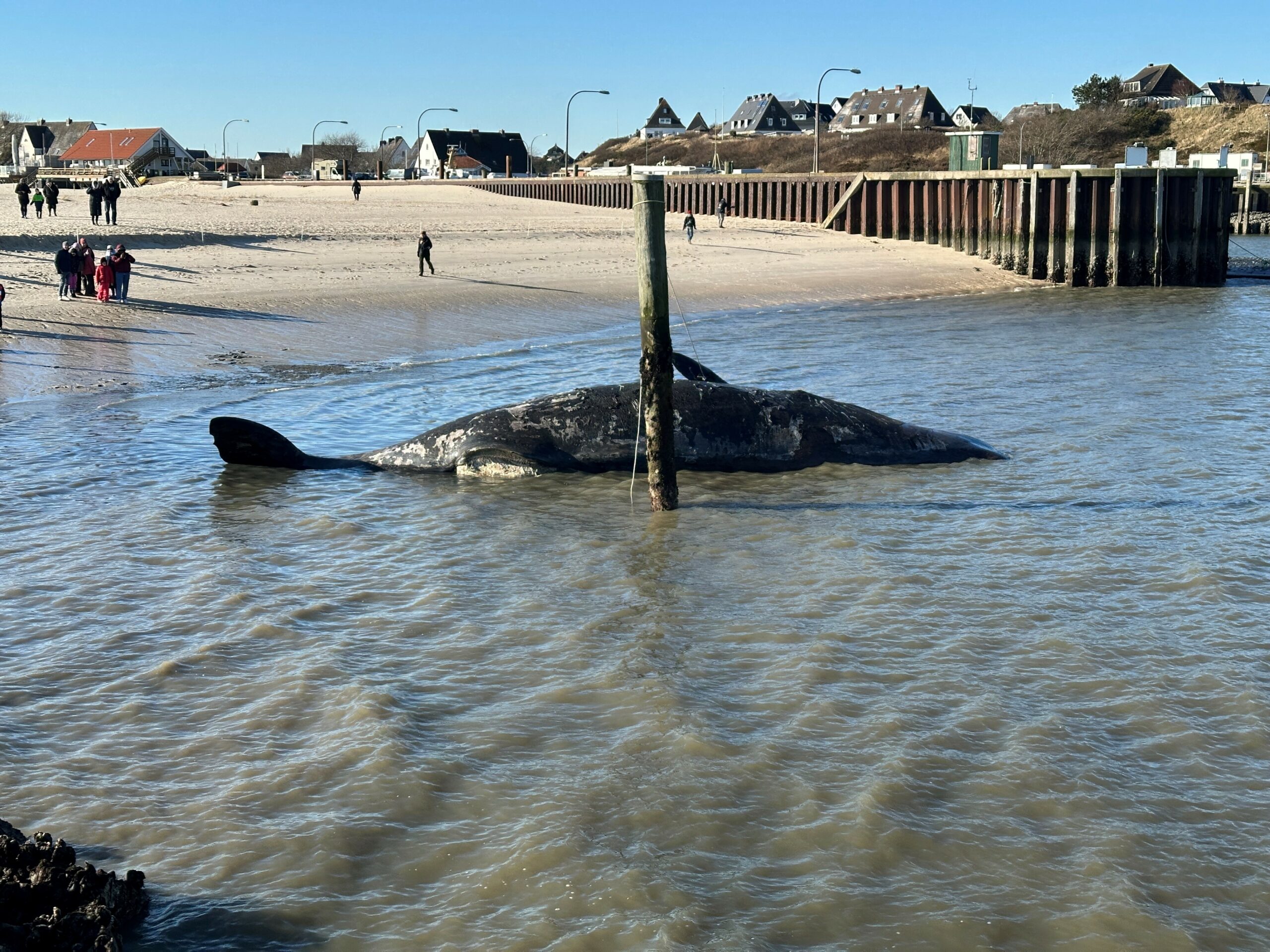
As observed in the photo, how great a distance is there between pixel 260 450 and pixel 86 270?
14.2m

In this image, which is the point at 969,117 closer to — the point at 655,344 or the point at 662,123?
the point at 662,123

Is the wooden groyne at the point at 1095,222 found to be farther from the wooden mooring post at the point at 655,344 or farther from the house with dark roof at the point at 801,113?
the house with dark roof at the point at 801,113

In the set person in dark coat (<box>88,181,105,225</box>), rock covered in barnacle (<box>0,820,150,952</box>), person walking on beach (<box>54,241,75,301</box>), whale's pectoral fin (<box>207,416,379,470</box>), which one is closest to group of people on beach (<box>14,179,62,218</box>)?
person in dark coat (<box>88,181,105,225</box>)

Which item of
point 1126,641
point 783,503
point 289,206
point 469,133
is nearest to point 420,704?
point 1126,641

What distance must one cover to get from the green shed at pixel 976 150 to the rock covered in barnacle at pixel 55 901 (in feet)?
141

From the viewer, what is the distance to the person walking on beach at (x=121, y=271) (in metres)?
23.4

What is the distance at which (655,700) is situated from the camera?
269 inches

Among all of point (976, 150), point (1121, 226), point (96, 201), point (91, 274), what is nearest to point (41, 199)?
point (96, 201)

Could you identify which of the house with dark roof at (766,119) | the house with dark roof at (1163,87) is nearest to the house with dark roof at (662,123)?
the house with dark roof at (766,119)

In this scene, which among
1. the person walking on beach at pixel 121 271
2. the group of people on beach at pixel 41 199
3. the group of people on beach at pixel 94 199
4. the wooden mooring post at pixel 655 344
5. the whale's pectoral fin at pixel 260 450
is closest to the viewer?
the wooden mooring post at pixel 655 344

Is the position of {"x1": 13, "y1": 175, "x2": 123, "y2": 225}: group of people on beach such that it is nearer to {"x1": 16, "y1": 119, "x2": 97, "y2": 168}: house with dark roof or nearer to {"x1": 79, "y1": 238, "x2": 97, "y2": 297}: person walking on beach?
{"x1": 79, "y1": 238, "x2": 97, "y2": 297}: person walking on beach

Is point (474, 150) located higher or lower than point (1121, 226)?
higher

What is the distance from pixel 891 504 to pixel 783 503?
3.21 feet

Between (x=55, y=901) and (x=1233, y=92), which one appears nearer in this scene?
(x=55, y=901)
